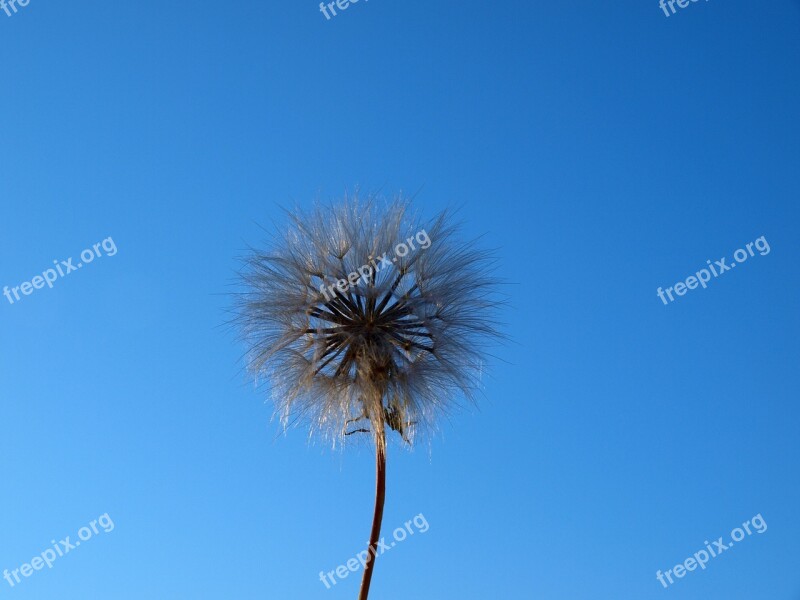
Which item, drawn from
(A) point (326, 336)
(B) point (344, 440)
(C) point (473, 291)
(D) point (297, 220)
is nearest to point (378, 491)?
(B) point (344, 440)

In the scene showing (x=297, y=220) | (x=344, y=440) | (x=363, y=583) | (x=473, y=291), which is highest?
(x=297, y=220)

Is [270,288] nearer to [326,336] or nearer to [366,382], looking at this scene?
[326,336]

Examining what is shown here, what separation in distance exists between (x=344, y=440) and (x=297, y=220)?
2861 millimetres

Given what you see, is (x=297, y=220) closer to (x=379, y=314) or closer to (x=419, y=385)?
(x=379, y=314)

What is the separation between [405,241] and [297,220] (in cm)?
144

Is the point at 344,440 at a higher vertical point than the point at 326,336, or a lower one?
lower

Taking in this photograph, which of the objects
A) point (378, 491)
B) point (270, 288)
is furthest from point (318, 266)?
point (378, 491)

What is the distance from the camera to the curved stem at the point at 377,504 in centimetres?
1100

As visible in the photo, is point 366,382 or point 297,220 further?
point 297,220

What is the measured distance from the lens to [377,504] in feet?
36.7

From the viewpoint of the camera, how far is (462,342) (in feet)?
39.2

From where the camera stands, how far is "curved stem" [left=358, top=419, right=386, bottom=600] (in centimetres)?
1100

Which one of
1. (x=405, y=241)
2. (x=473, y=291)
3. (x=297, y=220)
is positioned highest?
(x=297, y=220)

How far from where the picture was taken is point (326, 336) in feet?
37.9
